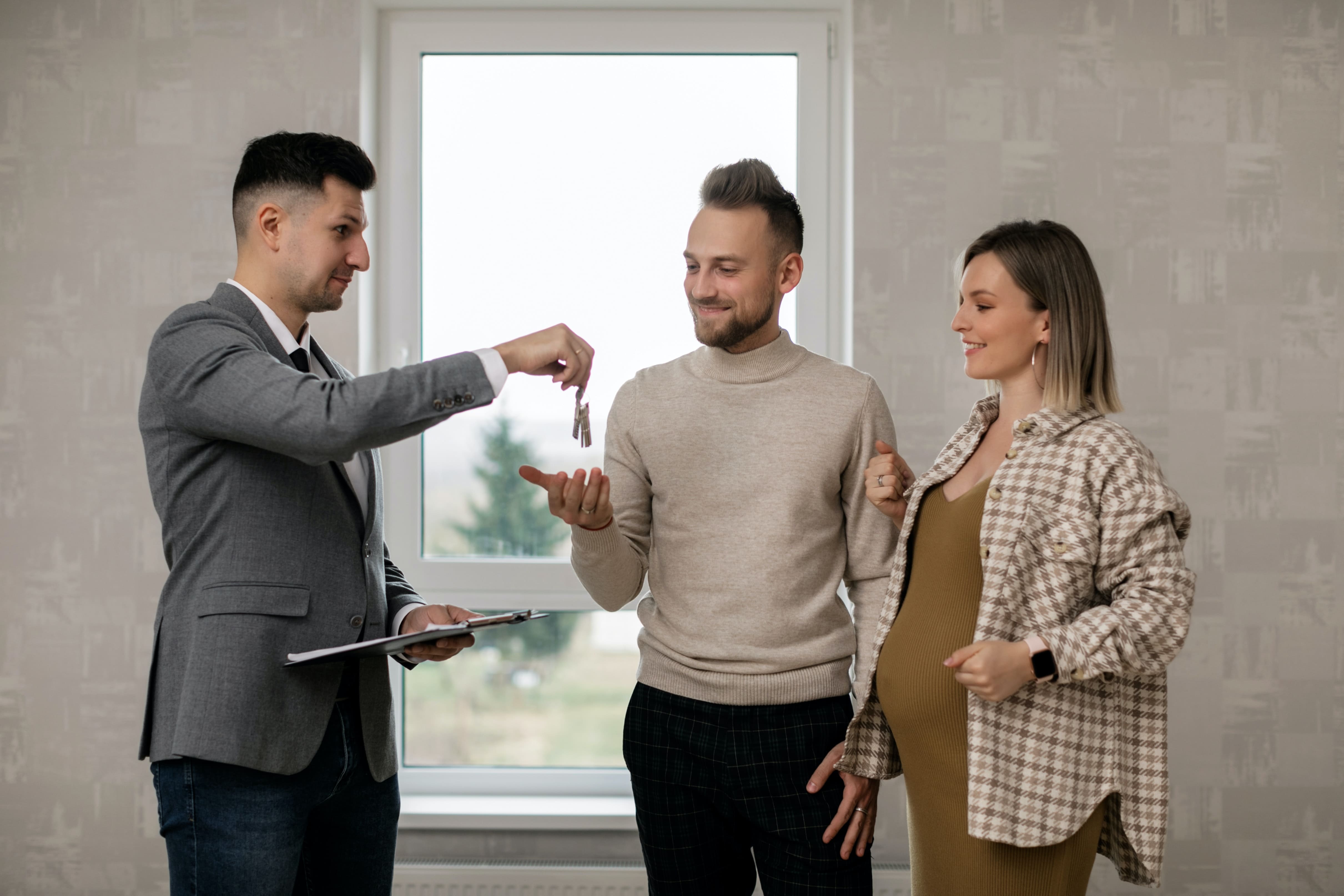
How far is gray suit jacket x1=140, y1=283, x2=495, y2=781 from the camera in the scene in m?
1.29

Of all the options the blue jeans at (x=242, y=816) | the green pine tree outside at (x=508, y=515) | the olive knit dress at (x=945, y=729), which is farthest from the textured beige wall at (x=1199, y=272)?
the blue jeans at (x=242, y=816)

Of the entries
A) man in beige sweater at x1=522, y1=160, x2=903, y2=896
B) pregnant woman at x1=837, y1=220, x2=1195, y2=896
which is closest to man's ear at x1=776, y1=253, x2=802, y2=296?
man in beige sweater at x1=522, y1=160, x2=903, y2=896

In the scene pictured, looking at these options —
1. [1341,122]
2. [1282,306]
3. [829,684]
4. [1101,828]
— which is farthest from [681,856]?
[1341,122]

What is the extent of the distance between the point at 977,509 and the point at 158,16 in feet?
7.90

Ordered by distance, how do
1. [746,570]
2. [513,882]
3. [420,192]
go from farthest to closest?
[420,192] → [513,882] → [746,570]

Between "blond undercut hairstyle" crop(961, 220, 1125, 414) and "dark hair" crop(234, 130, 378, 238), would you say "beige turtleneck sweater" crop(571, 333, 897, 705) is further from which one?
"dark hair" crop(234, 130, 378, 238)

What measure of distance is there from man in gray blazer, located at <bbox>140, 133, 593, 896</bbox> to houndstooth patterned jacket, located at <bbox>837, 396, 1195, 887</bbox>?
66 centimetres

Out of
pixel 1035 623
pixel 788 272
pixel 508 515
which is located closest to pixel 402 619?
pixel 788 272

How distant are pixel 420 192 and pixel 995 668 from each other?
6.81 feet

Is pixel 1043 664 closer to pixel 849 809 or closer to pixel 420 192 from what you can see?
pixel 849 809

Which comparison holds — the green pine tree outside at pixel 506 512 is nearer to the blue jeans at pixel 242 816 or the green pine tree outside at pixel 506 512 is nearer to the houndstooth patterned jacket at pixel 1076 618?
the blue jeans at pixel 242 816

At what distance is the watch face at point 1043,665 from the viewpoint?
1.30m

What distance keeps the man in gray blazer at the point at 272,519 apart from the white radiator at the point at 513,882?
3.48ft

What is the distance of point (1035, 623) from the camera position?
138cm
